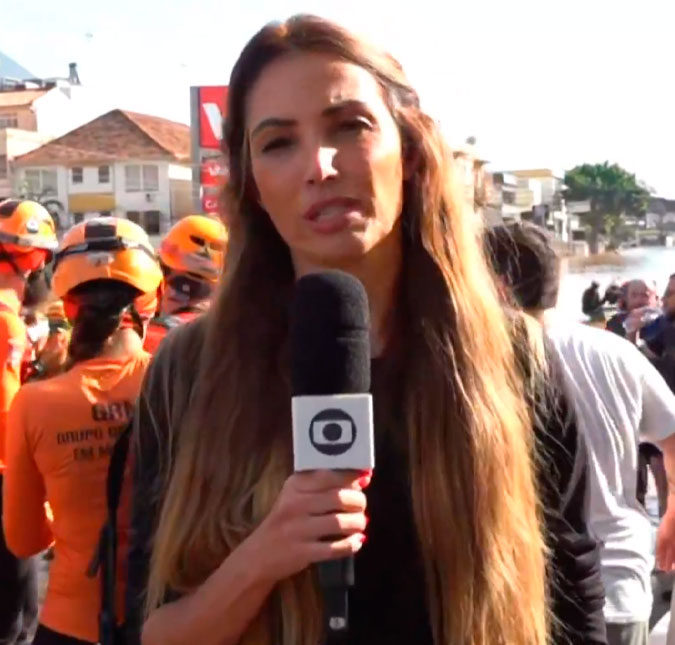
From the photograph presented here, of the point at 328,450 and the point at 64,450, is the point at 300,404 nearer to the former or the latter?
the point at 328,450

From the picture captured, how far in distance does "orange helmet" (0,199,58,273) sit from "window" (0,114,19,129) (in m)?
66.3

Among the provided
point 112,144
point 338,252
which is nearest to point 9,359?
point 338,252

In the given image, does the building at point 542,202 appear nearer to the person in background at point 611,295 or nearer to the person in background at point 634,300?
the person in background at point 634,300

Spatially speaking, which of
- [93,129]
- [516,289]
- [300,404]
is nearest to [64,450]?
[516,289]

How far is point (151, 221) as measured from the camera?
64.1m

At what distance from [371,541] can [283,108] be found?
0.74 metres

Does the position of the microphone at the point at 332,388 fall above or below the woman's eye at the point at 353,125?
below

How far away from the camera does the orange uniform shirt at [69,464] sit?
3.50m

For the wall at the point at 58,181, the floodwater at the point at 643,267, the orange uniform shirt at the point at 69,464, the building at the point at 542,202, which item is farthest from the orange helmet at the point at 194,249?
the wall at the point at 58,181

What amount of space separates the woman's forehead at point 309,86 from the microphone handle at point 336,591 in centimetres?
75

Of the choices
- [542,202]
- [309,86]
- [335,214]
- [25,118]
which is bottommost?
[335,214]

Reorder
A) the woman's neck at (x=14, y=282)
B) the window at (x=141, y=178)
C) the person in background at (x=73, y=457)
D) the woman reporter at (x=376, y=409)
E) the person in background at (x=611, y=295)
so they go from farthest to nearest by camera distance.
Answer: the window at (x=141, y=178), the person in background at (x=611, y=295), the woman's neck at (x=14, y=282), the person in background at (x=73, y=457), the woman reporter at (x=376, y=409)

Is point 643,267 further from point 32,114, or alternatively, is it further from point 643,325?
point 32,114

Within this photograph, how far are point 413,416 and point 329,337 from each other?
0.33 metres
